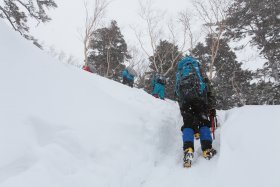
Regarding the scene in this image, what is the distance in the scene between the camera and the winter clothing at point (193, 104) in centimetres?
411

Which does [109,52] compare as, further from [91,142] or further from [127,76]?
[91,142]

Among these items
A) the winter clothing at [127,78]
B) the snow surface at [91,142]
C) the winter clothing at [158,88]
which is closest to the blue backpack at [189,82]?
the snow surface at [91,142]

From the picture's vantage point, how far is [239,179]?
288 centimetres

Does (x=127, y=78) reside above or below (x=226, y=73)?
below

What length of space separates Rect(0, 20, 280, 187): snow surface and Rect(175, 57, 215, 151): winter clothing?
1.01ft

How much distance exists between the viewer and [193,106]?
14.8 feet

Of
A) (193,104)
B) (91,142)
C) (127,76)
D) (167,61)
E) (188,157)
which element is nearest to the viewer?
(91,142)

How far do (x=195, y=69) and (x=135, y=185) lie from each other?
2.30m

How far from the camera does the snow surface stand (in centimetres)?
279

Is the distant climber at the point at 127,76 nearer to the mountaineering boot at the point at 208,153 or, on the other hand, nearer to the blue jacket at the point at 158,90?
the blue jacket at the point at 158,90

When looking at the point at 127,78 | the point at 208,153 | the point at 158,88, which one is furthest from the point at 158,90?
the point at 208,153

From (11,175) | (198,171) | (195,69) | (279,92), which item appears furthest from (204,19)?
(11,175)

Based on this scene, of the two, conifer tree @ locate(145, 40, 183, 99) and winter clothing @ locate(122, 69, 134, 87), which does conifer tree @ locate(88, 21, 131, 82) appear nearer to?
conifer tree @ locate(145, 40, 183, 99)

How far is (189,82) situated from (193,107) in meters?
0.41
